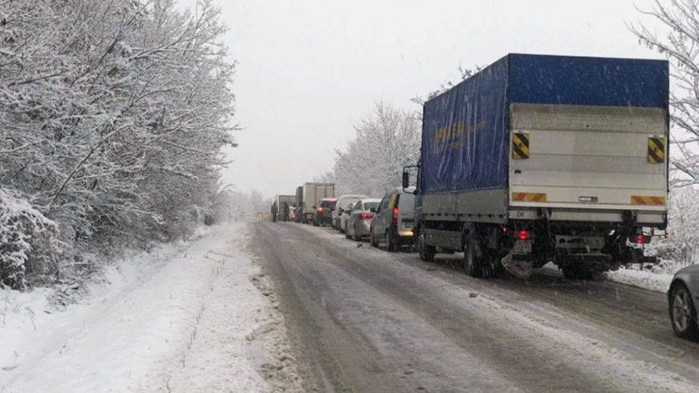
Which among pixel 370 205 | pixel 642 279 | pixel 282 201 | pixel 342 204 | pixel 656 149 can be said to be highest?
pixel 282 201

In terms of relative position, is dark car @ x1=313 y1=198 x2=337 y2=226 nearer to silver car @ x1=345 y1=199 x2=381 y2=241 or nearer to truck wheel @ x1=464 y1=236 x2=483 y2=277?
silver car @ x1=345 y1=199 x2=381 y2=241

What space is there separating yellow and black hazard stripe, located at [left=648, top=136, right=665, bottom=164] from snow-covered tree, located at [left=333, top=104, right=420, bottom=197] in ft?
112

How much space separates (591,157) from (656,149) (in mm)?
1115

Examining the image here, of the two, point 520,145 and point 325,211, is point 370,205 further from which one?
point 325,211

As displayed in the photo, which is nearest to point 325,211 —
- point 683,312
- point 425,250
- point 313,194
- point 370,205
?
point 313,194

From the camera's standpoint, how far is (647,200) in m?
10.6

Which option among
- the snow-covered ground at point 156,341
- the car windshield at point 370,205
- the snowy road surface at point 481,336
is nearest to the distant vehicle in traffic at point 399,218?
the car windshield at point 370,205

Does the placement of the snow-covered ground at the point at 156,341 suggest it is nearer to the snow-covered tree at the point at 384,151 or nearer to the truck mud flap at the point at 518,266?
the truck mud flap at the point at 518,266

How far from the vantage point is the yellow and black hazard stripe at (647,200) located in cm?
1060

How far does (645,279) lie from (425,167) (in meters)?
6.03

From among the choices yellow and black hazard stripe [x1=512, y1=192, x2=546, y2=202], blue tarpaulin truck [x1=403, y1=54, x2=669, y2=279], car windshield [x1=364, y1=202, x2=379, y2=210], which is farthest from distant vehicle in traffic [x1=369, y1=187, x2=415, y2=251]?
yellow and black hazard stripe [x1=512, y1=192, x2=546, y2=202]

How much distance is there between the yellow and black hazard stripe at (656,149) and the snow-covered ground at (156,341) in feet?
22.1

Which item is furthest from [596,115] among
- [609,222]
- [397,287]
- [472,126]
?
[397,287]

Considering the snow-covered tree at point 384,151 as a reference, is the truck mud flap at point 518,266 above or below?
below
